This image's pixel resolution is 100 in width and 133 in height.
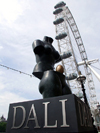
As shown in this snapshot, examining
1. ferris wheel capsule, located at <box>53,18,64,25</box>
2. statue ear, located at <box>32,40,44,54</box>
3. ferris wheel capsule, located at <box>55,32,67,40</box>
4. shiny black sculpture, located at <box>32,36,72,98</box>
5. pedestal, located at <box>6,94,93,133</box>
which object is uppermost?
ferris wheel capsule, located at <box>53,18,64,25</box>

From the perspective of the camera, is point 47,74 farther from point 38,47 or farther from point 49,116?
point 49,116

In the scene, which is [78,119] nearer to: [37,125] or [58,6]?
[37,125]

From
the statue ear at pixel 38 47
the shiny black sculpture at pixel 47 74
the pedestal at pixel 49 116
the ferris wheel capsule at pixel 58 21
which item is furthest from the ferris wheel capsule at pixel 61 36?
the pedestal at pixel 49 116

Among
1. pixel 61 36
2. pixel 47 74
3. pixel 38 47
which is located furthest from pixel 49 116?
pixel 61 36

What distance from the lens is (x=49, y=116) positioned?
1913 mm

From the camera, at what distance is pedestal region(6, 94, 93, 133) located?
175 centimetres

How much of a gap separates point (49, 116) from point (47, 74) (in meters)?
0.97

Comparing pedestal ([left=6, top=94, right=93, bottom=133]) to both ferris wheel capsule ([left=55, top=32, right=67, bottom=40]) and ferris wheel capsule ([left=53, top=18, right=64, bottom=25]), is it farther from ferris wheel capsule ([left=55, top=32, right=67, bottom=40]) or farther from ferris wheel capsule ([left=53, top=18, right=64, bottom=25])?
ferris wheel capsule ([left=53, top=18, right=64, bottom=25])

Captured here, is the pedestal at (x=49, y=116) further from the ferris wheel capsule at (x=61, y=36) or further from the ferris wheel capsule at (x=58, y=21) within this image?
the ferris wheel capsule at (x=58, y=21)

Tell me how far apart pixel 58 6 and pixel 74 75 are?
15.4 m

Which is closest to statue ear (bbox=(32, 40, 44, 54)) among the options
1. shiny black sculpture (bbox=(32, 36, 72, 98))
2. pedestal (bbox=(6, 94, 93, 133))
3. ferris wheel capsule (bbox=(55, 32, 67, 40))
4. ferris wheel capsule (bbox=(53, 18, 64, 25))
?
shiny black sculpture (bbox=(32, 36, 72, 98))

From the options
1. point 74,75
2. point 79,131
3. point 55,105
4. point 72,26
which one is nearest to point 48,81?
point 55,105

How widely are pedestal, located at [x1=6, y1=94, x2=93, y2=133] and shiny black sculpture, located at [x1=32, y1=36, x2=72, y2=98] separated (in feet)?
1.20

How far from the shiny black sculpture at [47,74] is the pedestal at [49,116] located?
365 millimetres
